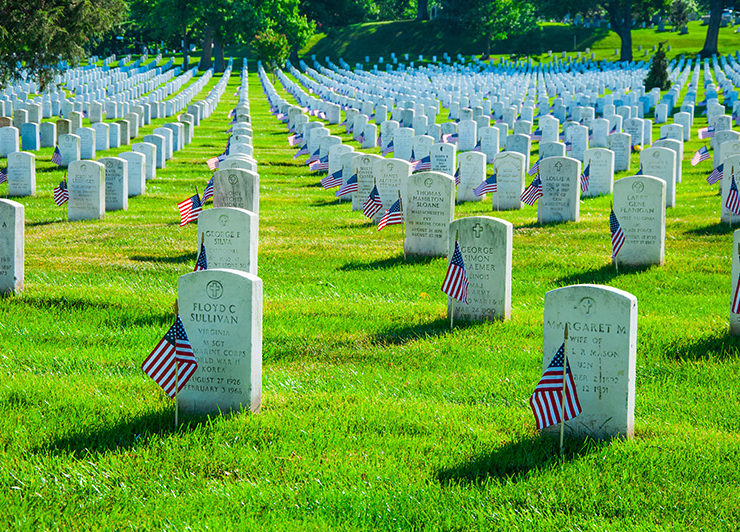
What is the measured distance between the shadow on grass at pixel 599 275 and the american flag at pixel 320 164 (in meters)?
12.6

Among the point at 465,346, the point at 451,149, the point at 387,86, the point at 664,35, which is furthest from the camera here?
the point at 664,35

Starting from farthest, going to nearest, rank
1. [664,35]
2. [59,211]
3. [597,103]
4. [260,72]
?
[664,35], [260,72], [597,103], [59,211]

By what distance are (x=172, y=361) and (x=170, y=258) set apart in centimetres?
703

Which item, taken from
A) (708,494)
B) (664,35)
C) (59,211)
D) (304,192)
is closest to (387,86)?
(304,192)

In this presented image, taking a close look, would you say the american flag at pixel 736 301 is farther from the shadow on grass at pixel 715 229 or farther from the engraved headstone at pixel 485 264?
the shadow on grass at pixel 715 229

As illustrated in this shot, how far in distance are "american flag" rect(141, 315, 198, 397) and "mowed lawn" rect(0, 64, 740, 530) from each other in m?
0.35

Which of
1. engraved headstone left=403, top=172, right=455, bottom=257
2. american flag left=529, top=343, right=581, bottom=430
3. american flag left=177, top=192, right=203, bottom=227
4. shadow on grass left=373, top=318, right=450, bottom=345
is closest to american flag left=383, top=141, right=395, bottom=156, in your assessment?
american flag left=177, top=192, right=203, bottom=227

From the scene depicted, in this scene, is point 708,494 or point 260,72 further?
point 260,72

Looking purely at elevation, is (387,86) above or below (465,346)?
above

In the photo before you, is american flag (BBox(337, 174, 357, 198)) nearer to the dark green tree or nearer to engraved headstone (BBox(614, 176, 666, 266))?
engraved headstone (BBox(614, 176, 666, 266))

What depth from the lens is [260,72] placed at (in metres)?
76.6

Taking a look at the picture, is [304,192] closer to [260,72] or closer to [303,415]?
[303,415]

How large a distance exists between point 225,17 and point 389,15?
4954 cm

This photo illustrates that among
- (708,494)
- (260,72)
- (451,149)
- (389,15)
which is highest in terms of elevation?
(389,15)
